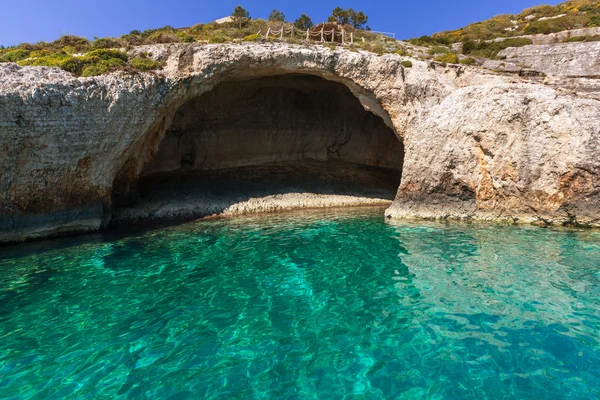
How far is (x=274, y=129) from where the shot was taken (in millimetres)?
23531

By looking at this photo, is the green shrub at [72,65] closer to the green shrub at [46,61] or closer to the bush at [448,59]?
the green shrub at [46,61]

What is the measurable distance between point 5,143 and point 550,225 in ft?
65.8

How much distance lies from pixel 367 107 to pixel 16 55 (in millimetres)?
16787

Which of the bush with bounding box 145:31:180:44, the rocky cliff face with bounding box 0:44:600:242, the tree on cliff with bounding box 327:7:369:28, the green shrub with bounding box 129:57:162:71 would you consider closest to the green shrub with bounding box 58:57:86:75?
the rocky cliff face with bounding box 0:44:600:242

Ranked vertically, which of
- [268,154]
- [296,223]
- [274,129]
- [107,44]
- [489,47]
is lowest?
[296,223]

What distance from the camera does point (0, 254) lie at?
11523mm

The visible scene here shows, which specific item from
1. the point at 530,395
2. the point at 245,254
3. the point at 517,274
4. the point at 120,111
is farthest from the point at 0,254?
the point at 517,274

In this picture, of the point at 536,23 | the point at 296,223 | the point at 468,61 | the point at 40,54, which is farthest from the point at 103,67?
the point at 536,23

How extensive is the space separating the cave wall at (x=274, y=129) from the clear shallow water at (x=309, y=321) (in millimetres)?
11501

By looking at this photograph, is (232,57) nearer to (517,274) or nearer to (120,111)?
(120,111)

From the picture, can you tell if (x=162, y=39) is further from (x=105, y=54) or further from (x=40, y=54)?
(x=40, y=54)

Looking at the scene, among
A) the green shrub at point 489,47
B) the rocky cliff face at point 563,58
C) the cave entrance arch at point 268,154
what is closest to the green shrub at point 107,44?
the cave entrance arch at point 268,154

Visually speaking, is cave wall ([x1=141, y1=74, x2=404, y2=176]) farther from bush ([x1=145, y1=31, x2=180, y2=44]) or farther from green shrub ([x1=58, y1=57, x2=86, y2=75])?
green shrub ([x1=58, y1=57, x2=86, y2=75])

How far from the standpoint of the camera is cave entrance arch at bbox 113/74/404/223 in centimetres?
1889
